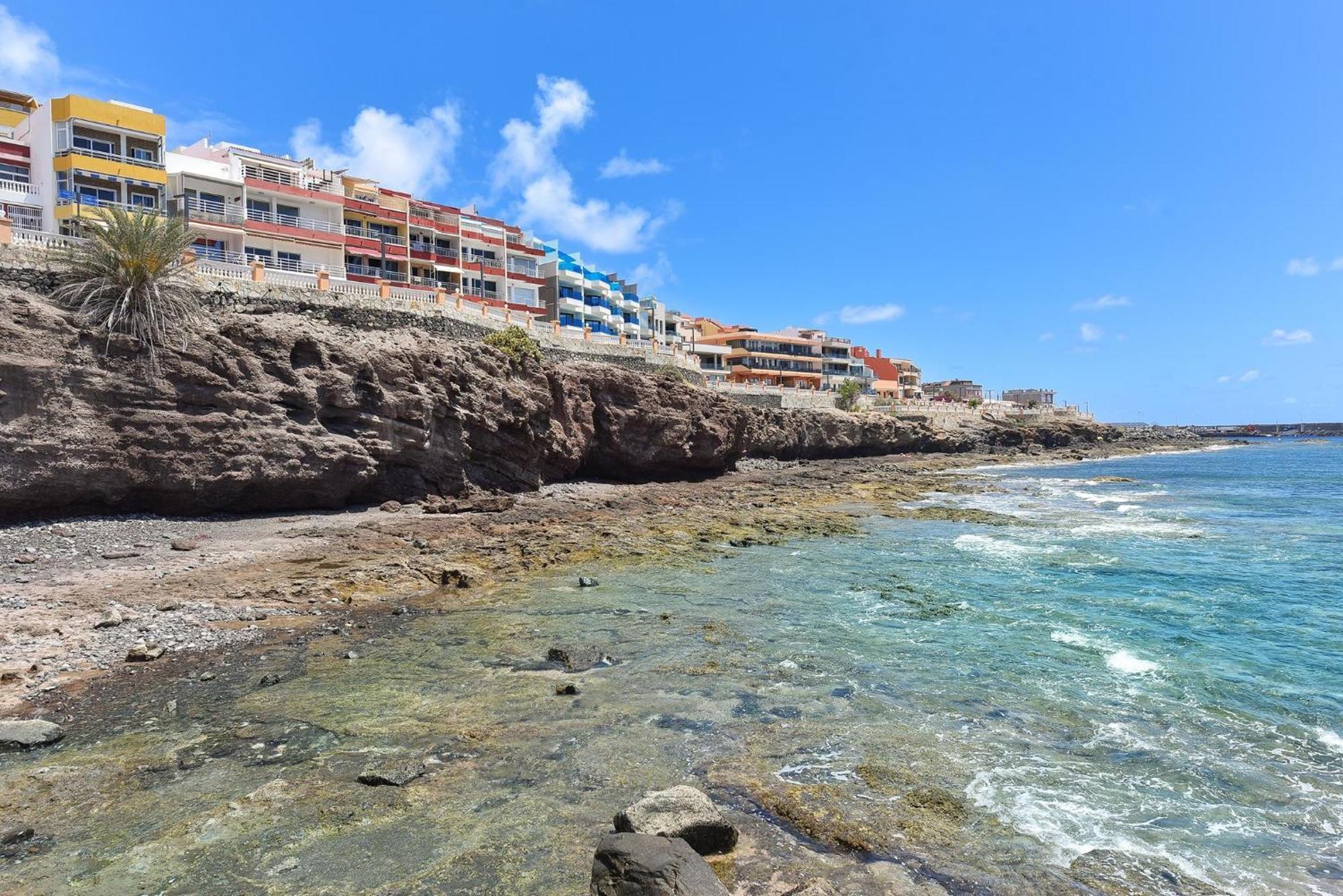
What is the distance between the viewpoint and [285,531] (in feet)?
73.6

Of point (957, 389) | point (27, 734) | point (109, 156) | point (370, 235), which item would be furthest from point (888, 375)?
point (27, 734)

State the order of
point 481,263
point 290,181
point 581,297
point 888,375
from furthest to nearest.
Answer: point 888,375 → point 581,297 → point 481,263 → point 290,181

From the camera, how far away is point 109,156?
121 ft

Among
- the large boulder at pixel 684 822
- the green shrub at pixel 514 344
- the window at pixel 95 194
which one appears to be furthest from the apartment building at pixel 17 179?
the large boulder at pixel 684 822

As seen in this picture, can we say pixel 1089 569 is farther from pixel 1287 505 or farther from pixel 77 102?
pixel 77 102

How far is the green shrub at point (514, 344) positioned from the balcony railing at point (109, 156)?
70.8 ft

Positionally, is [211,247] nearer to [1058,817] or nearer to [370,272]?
[370,272]

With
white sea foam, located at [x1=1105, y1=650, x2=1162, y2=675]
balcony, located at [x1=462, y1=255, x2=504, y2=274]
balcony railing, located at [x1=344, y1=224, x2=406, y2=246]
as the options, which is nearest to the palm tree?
balcony railing, located at [x1=344, y1=224, x2=406, y2=246]

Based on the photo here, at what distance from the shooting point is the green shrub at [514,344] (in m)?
33.9

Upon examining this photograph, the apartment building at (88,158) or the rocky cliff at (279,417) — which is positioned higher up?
the apartment building at (88,158)

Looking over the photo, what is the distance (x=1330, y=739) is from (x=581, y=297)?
62.3 meters

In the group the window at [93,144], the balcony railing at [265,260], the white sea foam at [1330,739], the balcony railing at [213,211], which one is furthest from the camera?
the balcony railing at [213,211]

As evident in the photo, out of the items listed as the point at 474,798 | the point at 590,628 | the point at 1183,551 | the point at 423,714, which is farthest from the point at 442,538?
the point at 1183,551

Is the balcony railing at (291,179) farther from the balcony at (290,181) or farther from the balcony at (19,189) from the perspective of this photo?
the balcony at (19,189)
